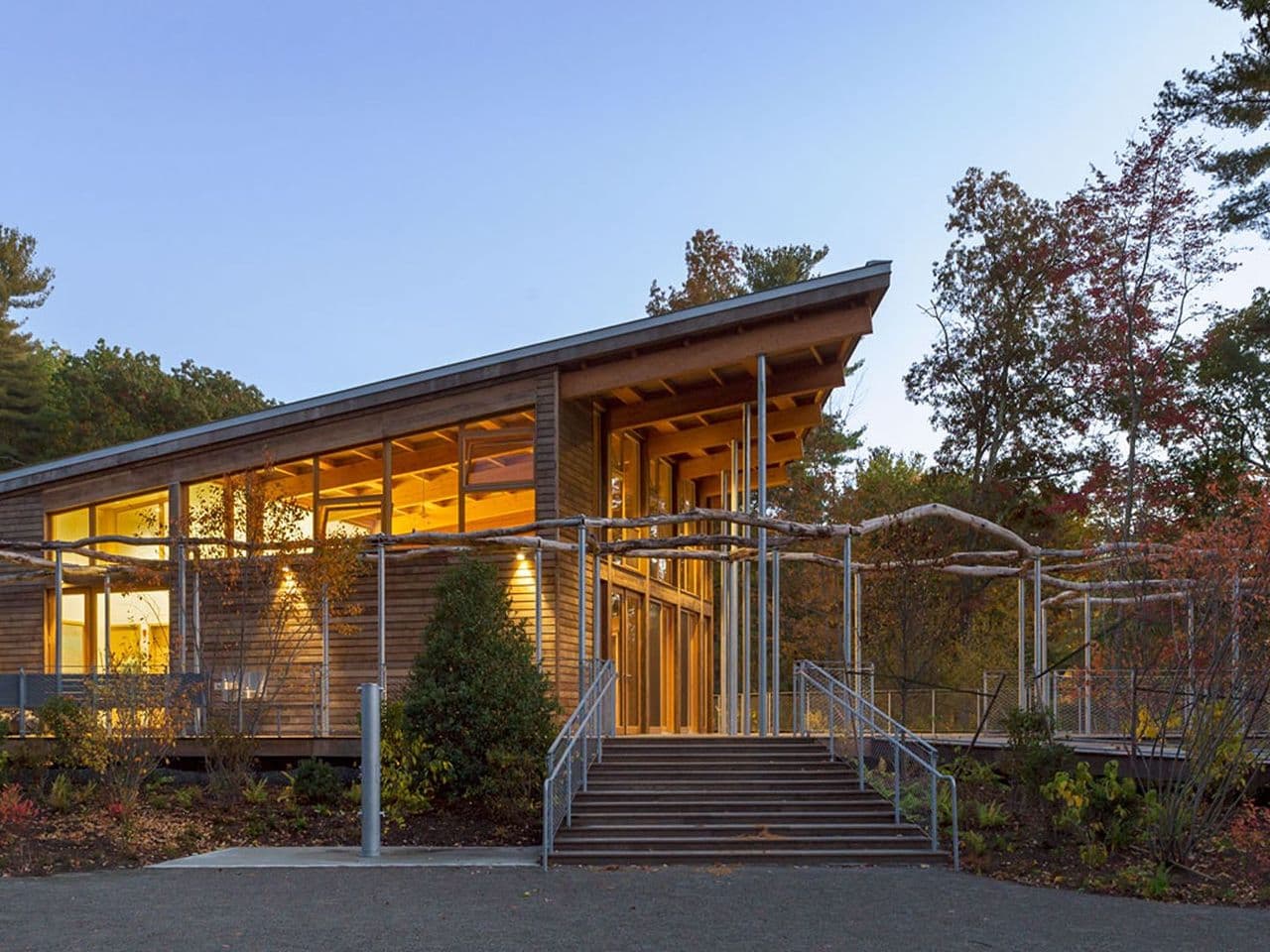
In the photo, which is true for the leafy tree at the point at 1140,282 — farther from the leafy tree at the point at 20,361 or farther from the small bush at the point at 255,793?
the leafy tree at the point at 20,361

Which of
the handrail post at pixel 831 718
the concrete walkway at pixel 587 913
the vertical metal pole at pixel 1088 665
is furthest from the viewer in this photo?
the vertical metal pole at pixel 1088 665

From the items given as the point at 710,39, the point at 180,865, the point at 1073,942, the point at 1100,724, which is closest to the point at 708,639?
the point at 1100,724

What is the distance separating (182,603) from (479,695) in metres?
6.22

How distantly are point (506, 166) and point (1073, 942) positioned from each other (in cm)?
2350

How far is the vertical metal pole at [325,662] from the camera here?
18.7 meters

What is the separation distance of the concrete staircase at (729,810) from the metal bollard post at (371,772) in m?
1.69

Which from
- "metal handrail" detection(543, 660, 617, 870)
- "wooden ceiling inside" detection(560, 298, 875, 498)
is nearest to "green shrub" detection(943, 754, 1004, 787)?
"metal handrail" detection(543, 660, 617, 870)

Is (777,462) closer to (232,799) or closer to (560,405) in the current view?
(560,405)

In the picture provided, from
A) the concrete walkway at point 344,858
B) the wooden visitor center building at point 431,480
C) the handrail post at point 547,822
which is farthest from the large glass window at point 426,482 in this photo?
the handrail post at point 547,822

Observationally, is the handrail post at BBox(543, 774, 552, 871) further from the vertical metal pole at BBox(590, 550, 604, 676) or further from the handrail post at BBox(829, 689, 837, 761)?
the vertical metal pole at BBox(590, 550, 604, 676)

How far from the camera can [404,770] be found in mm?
15414

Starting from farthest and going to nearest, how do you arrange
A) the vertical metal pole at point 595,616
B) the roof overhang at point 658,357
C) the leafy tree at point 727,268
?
the leafy tree at point 727,268, the roof overhang at point 658,357, the vertical metal pole at point 595,616

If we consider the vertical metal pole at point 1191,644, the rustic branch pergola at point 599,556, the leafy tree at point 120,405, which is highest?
the leafy tree at point 120,405

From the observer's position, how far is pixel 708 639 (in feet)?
98.0
